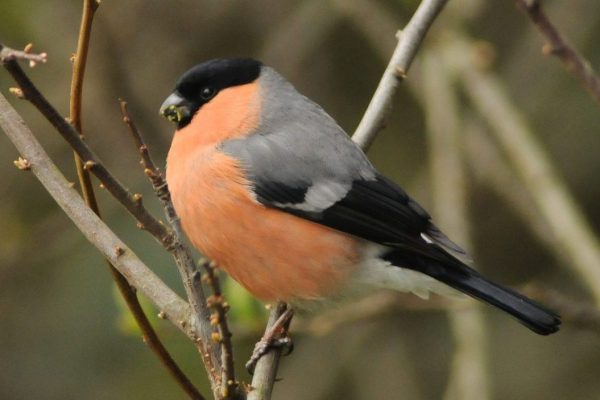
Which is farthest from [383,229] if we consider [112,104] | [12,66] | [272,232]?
[112,104]

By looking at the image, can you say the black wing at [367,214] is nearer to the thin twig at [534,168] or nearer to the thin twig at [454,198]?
the thin twig at [454,198]

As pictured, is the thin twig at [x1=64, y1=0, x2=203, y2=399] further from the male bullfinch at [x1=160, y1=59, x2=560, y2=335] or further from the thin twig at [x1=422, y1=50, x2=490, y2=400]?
the thin twig at [x1=422, y1=50, x2=490, y2=400]

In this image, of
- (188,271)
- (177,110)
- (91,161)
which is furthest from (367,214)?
(91,161)

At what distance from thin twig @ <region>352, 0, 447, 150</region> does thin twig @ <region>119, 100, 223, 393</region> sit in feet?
3.42

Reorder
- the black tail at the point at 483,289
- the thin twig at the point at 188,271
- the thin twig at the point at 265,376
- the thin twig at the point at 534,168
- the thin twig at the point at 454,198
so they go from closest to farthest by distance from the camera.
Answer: the thin twig at the point at 188,271 < the thin twig at the point at 265,376 < the black tail at the point at 483,289 < the thin twig at the point at 454,198 < the thin twig at the point at 534,168

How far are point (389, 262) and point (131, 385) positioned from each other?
252cm

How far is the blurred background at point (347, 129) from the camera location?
4.77 metres

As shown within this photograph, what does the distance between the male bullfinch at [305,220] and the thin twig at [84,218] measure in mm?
579

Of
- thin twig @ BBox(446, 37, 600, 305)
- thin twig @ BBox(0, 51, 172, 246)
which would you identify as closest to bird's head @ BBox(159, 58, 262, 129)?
thin twig @ BBox(0, 51, 172, 246)

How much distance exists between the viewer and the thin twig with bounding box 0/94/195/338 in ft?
7.34

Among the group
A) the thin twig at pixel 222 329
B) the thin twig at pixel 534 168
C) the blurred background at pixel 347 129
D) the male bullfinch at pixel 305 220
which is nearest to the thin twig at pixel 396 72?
the male bullfinch at pixel 305 220

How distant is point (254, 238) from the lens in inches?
113

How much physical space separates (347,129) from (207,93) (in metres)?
2.14

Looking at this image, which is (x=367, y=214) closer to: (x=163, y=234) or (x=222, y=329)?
(x=163, y=234)
